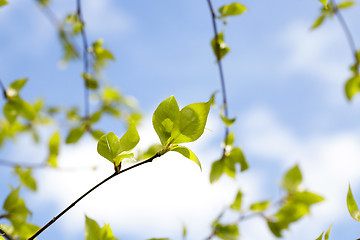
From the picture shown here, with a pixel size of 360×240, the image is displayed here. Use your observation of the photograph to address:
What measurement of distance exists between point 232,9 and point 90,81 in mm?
633

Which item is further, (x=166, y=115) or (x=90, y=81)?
(x=90, y=81)

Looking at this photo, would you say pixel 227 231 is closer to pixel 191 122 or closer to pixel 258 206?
pixel 258 206

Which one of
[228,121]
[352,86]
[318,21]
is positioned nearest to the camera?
[228,121]

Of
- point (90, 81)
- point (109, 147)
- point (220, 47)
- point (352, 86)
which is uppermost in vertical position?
point (90, 81)

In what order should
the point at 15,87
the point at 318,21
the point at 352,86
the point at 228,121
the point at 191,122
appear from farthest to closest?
the point at 318,21 < the point at 352,86 < the point at 15,87 < the point at 228,121 < the point at 191,122

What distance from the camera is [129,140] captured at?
1.51ft

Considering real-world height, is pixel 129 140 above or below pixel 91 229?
above

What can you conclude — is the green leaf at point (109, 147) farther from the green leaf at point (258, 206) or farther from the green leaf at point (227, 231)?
the green leaf at point (258, 206)

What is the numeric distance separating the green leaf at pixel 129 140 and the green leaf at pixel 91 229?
0.13m

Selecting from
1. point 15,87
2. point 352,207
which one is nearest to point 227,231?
point 352,207

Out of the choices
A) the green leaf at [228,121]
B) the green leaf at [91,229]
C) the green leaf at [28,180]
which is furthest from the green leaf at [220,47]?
the green leaf at [28,180]

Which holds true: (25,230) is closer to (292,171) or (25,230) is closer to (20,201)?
(20,201)

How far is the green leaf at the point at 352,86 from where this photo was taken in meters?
1.04

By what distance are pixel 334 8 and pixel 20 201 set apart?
1.09 metres
